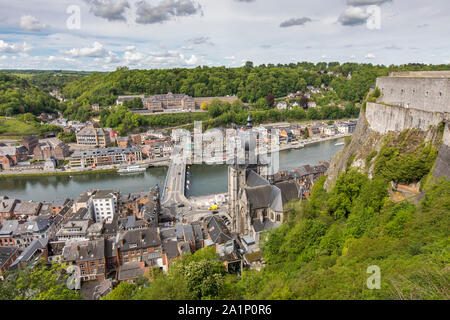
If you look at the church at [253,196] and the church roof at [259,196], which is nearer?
the church at [253,196]

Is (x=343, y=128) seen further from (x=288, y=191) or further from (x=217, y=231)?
(x=217, y=231)

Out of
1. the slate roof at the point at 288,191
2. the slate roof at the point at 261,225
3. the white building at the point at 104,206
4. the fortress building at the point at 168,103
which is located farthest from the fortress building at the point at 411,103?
the fortress building at the point at 168,103

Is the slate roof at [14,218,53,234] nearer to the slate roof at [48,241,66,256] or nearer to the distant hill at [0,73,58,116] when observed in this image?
the slate roof at [48,241,66,256]

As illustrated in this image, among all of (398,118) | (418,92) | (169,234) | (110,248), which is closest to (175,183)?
(169,234)

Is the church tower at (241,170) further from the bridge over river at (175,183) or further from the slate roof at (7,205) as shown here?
the slate roof at (7,205)

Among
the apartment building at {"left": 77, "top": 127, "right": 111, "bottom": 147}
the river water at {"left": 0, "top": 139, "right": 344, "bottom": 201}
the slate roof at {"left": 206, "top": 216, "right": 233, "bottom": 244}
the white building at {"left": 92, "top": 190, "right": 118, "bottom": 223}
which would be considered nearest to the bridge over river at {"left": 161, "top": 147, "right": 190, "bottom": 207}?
the river water at {"left": 0, "top": 139, "right": 344, "bottom": 201}
